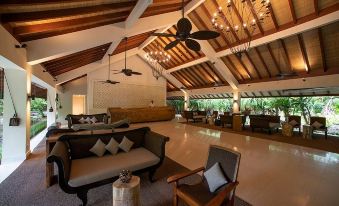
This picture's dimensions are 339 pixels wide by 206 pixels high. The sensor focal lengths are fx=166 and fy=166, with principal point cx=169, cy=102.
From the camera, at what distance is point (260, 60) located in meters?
8.86

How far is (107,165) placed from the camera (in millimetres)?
2801

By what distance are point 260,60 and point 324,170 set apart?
21.2 ft

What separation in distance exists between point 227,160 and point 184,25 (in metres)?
2.73

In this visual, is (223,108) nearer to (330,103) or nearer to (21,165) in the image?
(330,103)

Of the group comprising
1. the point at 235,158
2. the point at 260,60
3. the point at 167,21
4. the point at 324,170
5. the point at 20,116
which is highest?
the point at 167,21

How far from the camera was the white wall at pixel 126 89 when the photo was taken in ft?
41.2

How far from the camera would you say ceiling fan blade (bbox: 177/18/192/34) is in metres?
3.41

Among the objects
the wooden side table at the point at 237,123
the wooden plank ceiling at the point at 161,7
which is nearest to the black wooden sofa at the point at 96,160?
the wooden plank ceiling at the point at 161,7

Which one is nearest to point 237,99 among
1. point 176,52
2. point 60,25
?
point 176,52

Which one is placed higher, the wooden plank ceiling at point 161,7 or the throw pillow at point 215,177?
the wooden plank ceiling at point 161,7

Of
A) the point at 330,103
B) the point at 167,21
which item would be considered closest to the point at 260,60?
the point at 330,103

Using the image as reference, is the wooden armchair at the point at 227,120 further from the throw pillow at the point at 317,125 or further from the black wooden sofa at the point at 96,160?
the black wooden sofa at the point at 96,160

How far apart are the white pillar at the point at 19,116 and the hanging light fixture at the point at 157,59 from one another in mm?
7797

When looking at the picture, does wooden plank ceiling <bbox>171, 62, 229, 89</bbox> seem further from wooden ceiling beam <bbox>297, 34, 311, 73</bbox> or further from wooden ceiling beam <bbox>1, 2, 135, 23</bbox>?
wooden ceiling beam <bbox>1, 2, 135, 23</bbox>
